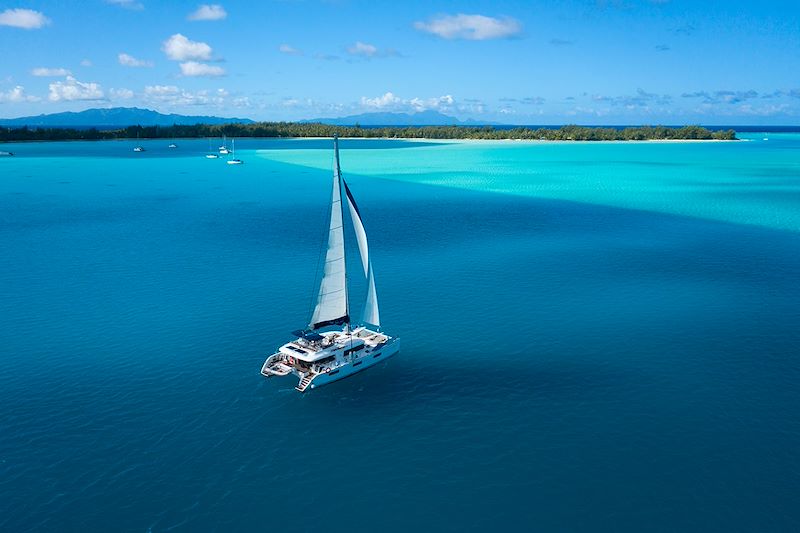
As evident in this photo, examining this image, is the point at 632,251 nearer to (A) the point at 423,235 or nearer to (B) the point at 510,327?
(A) the point at 423,235

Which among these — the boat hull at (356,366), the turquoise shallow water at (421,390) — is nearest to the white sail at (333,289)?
the boat hull at (356,366)

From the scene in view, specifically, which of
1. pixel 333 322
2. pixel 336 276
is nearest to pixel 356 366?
pixel 333 322

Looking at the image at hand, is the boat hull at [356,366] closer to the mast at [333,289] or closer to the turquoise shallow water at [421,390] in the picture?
the turquoise shallow water at [421,390]

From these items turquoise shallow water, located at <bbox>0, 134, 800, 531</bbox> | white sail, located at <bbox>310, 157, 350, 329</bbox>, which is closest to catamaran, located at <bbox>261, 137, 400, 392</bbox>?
white sail, located at <bbox>310, 157, 350, 329</bbox>

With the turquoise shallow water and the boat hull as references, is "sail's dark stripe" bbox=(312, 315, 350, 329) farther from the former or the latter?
the turquoise shallow water

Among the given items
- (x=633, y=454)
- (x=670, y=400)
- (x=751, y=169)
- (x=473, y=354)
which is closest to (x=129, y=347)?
(x=473, y=354)
